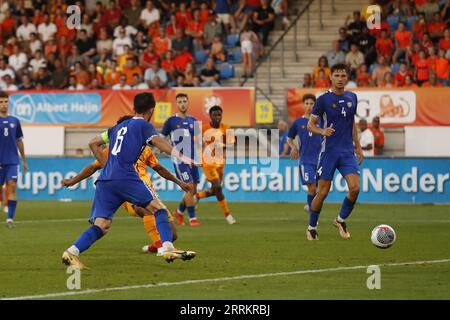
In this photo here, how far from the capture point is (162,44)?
3422 centimetres

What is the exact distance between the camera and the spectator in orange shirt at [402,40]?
30531 mm

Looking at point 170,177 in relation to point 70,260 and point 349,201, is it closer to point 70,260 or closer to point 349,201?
point 70,260

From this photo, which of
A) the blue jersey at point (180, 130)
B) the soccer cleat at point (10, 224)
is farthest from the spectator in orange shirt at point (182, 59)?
the soccer cleat at point (10, 224)

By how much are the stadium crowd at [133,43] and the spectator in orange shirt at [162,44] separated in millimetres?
30

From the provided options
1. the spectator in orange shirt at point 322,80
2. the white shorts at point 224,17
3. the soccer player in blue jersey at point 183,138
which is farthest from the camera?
the white shorts at point 224,17

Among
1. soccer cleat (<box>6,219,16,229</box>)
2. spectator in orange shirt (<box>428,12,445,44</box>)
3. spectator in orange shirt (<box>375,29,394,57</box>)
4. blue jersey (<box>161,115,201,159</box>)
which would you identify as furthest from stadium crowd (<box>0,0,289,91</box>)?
soccer cleat (<box>6,219,16,229</box>)

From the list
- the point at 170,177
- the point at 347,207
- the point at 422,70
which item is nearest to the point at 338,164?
the point at 347,207

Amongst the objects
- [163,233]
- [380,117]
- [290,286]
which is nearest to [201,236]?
[163,233]

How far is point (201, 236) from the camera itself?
1894 centimetres

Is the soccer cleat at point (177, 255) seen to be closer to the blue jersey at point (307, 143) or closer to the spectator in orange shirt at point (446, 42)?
the blue jersey at point (307, 143)

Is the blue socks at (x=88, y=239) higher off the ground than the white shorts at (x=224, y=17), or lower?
lower

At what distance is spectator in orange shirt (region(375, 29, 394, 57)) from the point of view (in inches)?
1209

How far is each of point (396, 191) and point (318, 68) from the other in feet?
14.3
